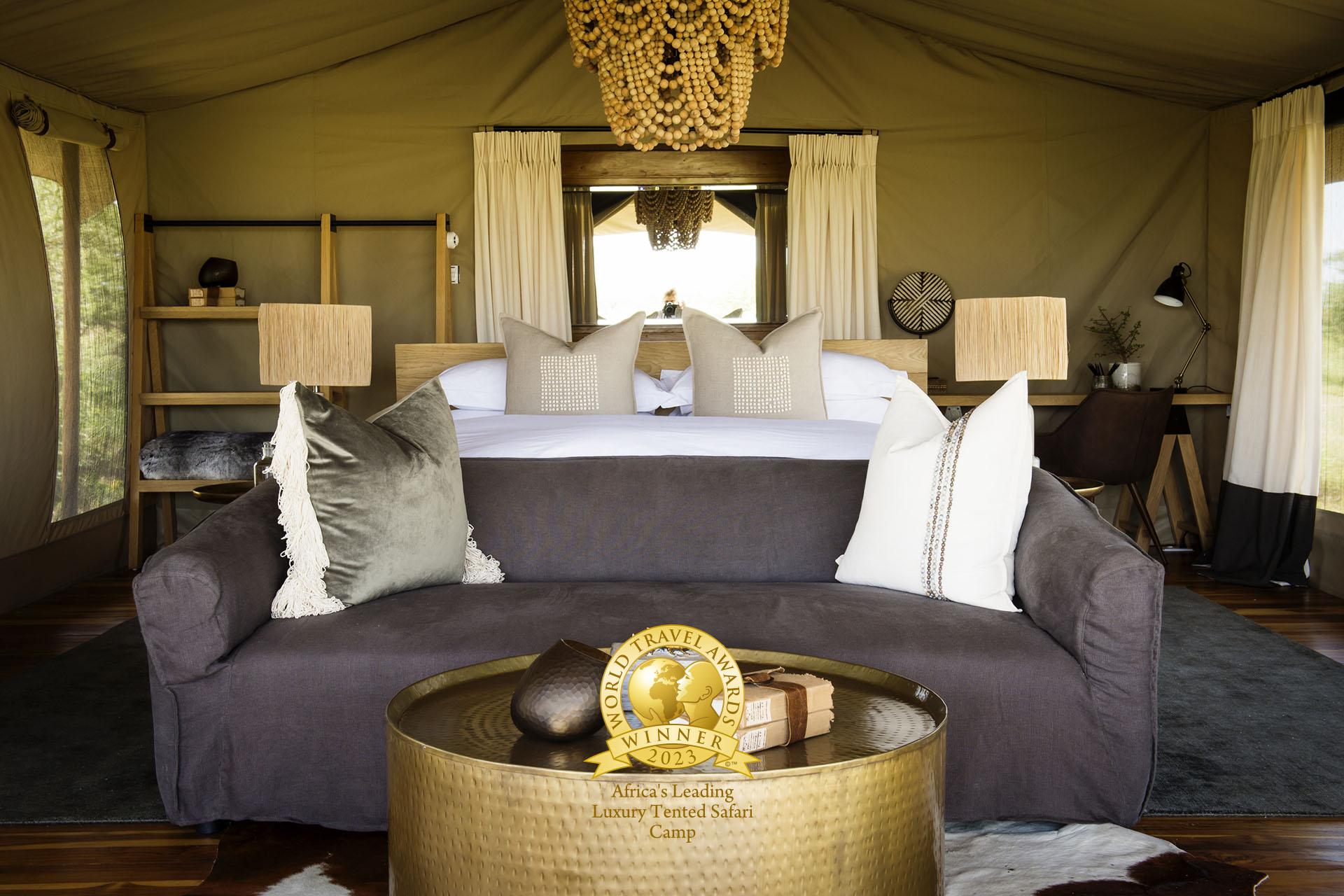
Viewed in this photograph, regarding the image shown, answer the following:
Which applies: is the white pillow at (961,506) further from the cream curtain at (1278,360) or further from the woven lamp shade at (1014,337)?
the cream curtain at (1278,360)

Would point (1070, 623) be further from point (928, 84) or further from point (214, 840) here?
point (928, 84)

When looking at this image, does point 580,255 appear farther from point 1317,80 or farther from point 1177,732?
point 1177,732

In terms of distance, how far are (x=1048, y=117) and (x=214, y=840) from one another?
5.28 meters

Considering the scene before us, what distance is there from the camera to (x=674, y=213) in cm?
578

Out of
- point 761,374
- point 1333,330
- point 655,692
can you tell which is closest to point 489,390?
point 761,374

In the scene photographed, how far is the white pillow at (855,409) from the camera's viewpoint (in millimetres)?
4215

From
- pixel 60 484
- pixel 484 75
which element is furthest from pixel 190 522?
pixel 484 75

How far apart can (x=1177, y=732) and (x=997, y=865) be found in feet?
3.56

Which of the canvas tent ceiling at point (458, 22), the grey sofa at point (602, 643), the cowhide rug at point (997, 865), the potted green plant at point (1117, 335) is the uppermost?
the canvas tent ceiling at point (458, 22)

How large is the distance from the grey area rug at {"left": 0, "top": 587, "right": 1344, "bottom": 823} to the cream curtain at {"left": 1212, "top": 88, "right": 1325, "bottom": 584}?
97cm

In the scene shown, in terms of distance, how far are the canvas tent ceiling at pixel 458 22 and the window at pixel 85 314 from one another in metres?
0.41

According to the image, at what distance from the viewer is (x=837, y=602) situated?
2.25 meters

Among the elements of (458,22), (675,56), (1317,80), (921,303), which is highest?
(458,22)

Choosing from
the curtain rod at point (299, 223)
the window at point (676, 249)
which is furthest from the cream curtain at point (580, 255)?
the curtain rod at point (299, 223)
